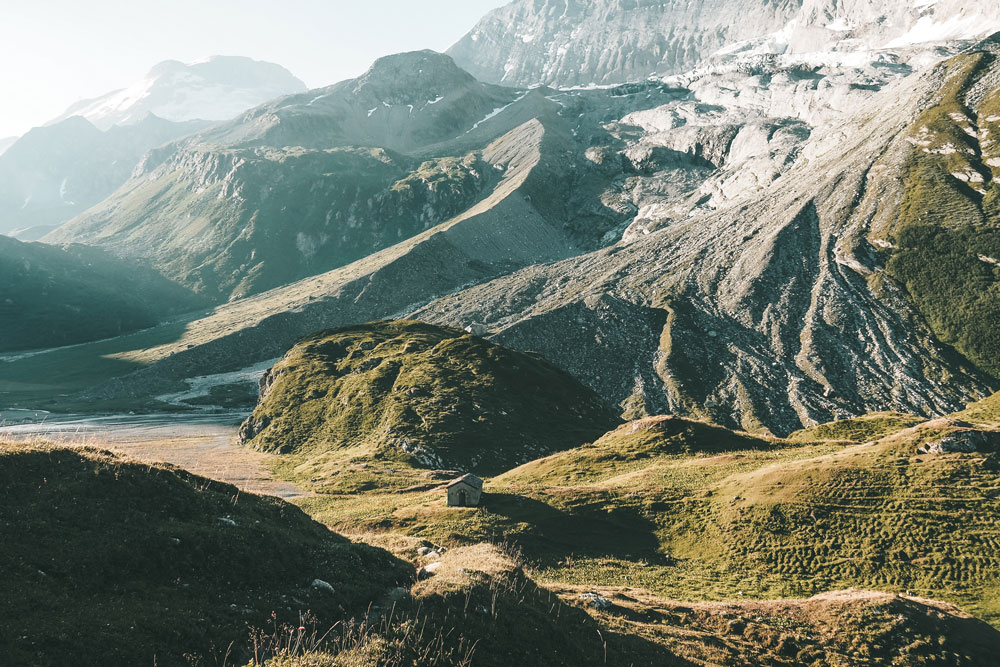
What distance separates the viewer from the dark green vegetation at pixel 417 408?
297ft

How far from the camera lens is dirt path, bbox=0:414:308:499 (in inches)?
3073

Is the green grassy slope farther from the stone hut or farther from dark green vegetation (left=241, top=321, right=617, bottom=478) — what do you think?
the stone hut

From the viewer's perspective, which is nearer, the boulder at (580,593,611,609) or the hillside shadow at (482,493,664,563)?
the boulder at (580,593,611,609)

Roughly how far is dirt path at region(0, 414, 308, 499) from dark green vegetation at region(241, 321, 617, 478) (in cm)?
549

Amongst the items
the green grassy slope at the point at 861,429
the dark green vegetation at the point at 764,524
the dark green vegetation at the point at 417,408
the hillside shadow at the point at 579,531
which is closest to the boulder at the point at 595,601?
the dark green vegetation at the point at 764,524

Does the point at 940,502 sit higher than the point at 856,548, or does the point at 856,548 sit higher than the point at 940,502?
the point at 940,502

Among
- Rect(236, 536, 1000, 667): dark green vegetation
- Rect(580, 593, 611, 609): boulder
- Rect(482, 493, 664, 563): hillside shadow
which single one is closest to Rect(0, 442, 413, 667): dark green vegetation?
Rect(236, 536, 1000, 667): dark green vegetation

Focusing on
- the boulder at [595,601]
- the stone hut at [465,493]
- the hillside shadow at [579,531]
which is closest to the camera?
the boulder at [595,601]

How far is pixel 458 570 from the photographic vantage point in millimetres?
21688

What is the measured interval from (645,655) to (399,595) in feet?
31.3

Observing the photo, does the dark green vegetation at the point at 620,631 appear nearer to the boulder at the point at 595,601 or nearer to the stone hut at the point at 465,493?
the boulder at the point at 595,601

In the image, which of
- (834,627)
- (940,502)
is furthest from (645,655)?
(940,502)

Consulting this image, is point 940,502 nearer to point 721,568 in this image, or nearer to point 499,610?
point 721,568

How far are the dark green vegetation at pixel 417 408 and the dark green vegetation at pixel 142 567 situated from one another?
56.7 meters
